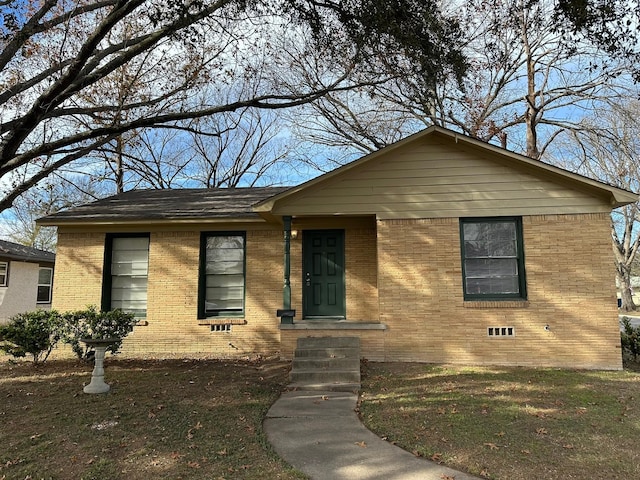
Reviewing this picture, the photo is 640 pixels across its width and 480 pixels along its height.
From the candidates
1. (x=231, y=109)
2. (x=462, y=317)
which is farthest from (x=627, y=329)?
(x=231, y=109)

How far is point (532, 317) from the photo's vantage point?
8.90 metres

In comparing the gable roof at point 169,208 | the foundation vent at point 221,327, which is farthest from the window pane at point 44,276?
the foundation vent at point 221,327

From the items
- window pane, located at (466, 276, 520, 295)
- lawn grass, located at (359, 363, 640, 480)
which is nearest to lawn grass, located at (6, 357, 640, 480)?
lawn grass, located at (359, 363, 640, 480)

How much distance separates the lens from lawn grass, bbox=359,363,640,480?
14.1 ft

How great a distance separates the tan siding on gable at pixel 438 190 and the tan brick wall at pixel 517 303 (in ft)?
1.09

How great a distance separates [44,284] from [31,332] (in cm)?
1370

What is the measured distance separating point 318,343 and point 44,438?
4828 mm

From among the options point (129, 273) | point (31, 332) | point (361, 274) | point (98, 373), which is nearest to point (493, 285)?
point (361, 274)

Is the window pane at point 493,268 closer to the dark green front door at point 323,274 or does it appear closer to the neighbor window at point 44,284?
the dark green front door at point 323,274

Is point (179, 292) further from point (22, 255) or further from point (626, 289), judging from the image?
point (626, 289)

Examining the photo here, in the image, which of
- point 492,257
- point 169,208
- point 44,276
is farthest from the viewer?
point 44,276

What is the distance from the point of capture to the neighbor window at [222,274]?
10.9 metres

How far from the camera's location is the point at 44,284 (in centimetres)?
2058

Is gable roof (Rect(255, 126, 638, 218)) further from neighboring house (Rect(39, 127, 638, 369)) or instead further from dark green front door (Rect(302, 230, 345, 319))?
dark green front door (Rect(302, 230, 345, 319))
